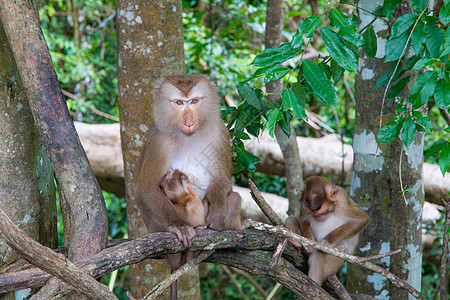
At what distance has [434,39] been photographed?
8.04ft

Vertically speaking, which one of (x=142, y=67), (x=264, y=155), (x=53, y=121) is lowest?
(x=264, y=155)

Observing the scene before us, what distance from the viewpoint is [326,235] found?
3814 millimetres

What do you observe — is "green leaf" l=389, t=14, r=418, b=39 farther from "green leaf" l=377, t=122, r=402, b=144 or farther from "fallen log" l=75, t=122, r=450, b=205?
"fallen log" l=75, t=122, r=450, b=205

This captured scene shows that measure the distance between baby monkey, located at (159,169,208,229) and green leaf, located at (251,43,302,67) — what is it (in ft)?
4.02

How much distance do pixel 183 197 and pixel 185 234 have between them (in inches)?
20.6

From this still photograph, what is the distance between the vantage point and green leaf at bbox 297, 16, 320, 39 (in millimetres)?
2326

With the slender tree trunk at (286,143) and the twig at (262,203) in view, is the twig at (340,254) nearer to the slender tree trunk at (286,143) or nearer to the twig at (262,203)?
the twig at (262,203)

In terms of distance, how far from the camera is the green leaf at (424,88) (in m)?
2.32

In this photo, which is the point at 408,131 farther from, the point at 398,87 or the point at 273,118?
the point at 273,118

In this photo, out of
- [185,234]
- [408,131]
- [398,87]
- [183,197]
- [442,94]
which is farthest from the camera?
[183,197]

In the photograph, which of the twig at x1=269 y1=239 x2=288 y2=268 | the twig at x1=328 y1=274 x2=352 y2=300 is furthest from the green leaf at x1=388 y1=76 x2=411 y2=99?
the twig at x1=328 y1=274 x2=352 y2=300

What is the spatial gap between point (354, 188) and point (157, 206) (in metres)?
1.60

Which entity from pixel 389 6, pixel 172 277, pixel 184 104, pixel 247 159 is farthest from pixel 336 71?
pixel 172 277

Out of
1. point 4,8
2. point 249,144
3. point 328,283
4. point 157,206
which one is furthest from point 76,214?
point 249,144
